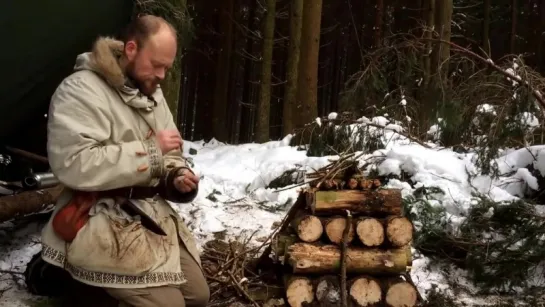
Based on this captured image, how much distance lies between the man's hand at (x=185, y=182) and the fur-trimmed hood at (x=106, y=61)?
53 cm

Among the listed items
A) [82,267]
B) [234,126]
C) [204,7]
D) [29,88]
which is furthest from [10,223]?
[234,126]

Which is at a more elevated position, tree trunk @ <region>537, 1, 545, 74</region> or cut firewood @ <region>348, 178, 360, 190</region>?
tree trunk @ <region>537, 1, 545, 74</region>

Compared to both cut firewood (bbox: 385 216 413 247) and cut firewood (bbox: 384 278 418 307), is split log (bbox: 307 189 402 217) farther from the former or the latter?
cut firewood (bbox: 384 278 418 307)

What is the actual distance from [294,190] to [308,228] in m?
2.14

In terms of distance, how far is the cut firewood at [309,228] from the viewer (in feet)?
11.5

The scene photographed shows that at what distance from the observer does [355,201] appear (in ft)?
11.7

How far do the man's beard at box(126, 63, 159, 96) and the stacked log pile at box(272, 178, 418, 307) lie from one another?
129 centimetres

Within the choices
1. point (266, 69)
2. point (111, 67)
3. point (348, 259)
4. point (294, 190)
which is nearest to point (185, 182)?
point (111, 67)

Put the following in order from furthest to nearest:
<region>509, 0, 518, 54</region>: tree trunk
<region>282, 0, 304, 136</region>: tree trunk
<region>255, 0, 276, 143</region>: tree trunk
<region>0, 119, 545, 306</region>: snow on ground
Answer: <region>509, 0, 518, 54</region>: tree trunk → <region>255, 0, 276, 143</region>: tree trunk → <region>282, 0, 304, 136</region>: tree trunk → <region>0, 119, 545, 306</region>: snow on ground

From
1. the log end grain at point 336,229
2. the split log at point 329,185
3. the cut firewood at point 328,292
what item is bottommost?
the cut firewood at point 328,292

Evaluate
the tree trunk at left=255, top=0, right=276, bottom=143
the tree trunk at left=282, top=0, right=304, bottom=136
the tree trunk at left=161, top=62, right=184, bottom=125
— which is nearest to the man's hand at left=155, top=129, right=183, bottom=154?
the tree trunk at left=161, top=62, right=184, bottom=125

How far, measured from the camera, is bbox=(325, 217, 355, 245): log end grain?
11.6 feet

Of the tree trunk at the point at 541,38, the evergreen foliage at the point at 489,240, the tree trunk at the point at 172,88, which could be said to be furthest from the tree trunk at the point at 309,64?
the tree trunk at the point at 541,38

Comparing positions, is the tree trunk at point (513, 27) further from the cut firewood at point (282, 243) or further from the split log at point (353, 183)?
the cut firewood at point (282, 243)
